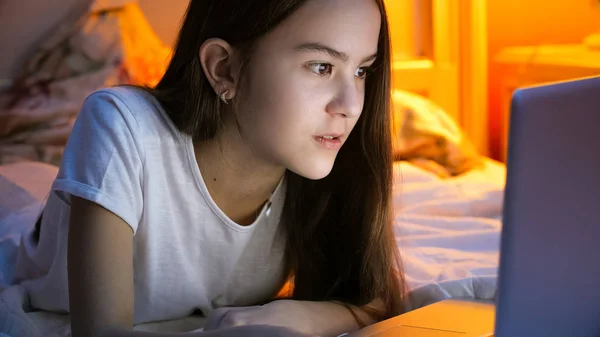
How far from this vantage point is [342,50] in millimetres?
1015

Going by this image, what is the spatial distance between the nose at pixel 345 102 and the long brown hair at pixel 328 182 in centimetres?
10

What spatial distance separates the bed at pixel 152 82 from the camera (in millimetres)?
1165

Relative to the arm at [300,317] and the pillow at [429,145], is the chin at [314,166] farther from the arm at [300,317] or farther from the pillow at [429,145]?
the pillow at [429,145]

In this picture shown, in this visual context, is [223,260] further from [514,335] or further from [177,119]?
[514,335]

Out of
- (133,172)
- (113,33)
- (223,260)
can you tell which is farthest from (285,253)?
(113,33)

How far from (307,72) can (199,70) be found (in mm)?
164

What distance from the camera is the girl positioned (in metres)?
0.97

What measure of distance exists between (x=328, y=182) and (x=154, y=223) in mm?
286

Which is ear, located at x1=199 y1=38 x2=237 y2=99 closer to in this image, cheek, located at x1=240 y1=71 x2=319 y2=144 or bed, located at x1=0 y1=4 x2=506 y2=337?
cheek, located at x1=240 y1=71 x2=319 y2=144

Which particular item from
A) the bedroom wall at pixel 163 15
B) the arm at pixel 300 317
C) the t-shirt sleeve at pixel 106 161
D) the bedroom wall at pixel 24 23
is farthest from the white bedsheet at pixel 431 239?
the bedroom wall at pixel 163 15

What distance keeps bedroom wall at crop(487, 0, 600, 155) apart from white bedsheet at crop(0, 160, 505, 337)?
799 millimetres

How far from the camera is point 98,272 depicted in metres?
0.92

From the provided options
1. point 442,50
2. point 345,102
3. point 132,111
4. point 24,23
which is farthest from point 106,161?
point 442,50

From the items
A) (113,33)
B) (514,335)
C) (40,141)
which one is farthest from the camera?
(113,33)
